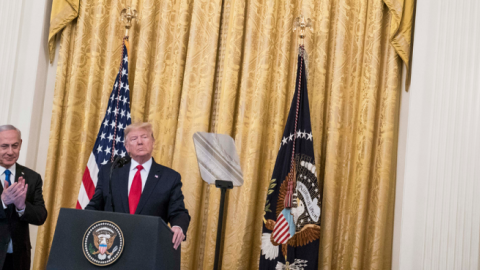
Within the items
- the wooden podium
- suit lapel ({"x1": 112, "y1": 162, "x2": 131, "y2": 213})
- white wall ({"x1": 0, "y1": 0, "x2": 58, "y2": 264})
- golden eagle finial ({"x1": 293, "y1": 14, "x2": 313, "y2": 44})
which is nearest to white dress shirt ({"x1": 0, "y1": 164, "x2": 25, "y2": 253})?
suit lapel ({"x1": 112, "y1": 162, "x2": 131, "y2": 213})

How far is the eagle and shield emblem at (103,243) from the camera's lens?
2.50 meters

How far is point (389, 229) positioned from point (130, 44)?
11.5 ft

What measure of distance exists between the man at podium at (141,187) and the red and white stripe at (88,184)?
1.64 meters

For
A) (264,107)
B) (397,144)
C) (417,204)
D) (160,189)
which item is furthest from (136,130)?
(397,144)

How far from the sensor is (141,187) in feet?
12.0

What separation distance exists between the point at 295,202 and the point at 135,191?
1.92 m

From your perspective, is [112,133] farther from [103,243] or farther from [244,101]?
[103,243]

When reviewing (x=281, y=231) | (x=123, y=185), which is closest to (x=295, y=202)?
(x=281, y=231)

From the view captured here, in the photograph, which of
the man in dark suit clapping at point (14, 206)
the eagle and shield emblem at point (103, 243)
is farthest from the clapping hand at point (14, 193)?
the eagle and shield emblem at point (103, 243)

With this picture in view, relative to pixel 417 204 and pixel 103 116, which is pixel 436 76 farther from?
pixel 103 116

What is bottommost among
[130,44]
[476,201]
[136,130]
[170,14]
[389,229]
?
[389,229]

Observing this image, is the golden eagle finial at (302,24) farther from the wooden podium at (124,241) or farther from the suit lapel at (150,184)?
the wooden podium at (124,241)

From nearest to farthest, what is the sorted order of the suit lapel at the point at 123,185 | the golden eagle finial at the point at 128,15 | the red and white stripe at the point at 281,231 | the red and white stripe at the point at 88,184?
the suit lapel at the point at 123,185 < the red and white stripe at the point at 281,231 < the red and white stripe at the point at 88,184 < the golden eagle finial at the point at 128,15

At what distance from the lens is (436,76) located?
15.0ft
